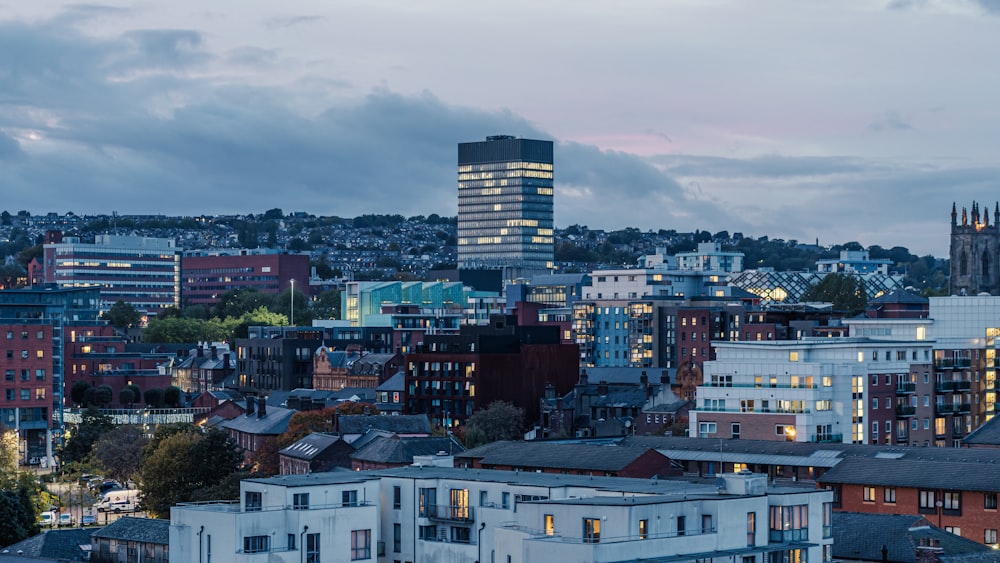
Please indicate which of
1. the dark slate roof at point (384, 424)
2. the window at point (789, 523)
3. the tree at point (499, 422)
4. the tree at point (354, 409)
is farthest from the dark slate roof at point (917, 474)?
the tree at point (354, 409)

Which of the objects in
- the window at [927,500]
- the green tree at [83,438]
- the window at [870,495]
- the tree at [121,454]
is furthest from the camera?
the green tree at [83,438]

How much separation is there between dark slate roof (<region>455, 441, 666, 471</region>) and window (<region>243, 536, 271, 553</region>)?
115 ft

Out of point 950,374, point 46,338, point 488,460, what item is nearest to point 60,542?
point 488,460

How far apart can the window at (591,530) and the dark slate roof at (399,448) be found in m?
52.2

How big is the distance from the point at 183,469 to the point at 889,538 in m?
60.9

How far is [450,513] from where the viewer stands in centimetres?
8438

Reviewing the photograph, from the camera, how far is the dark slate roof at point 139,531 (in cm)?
9031

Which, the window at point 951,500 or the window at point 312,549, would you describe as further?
the window at point 951,500

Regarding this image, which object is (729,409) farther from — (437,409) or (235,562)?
(235,562)

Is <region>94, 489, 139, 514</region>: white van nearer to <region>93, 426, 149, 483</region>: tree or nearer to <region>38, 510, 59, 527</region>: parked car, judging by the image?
<region>38, 510, 59, 527</region>: parked car

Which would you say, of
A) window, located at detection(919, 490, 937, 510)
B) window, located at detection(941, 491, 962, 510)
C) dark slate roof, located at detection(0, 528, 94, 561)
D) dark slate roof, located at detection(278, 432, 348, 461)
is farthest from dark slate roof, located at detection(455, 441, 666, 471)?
dark slate roof, located at detection(0, 528, 94, 561)

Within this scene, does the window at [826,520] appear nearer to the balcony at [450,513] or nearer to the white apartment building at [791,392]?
the balcony at [450,513]

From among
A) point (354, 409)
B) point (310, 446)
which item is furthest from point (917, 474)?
point (354, 409)

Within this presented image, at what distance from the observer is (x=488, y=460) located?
114875mm
